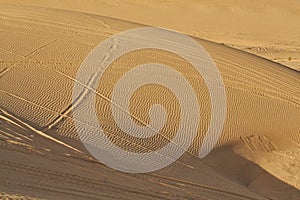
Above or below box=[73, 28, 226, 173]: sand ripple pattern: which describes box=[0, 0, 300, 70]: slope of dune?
above

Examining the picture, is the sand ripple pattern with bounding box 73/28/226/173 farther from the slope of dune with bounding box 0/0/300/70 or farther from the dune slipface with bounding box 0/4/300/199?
the slope of dune with bounding box 0/0/300/70

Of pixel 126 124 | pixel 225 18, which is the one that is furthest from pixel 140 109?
pixel 225 18

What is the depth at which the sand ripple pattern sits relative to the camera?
9.58 m

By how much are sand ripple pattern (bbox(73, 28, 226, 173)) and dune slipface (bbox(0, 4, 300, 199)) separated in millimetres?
53

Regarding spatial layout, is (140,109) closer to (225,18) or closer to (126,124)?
(126,124)

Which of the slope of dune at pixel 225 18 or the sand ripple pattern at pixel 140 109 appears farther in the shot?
the slope of dune at pixel 225 18

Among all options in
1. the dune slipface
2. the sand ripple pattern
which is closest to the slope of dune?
the dune slipface

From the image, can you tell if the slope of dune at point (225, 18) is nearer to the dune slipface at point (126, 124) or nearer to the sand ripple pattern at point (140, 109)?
the dune slipface at point (126, 124)

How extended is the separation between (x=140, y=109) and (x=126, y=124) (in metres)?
0.87

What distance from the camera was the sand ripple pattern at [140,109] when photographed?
958cm

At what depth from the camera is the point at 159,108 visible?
38.2 feet

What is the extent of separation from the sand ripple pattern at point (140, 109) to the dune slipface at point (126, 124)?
53 millimetres

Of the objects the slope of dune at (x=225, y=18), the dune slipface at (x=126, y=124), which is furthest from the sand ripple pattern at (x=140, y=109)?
the slope of dune at (x=225, y=18)

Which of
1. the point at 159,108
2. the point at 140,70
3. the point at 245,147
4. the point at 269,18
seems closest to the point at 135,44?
the point at 140,70
